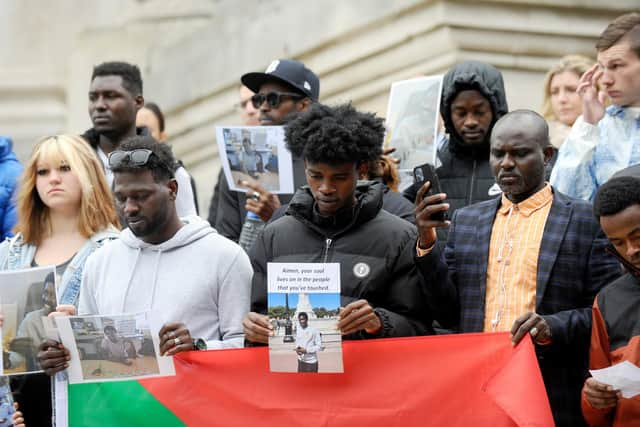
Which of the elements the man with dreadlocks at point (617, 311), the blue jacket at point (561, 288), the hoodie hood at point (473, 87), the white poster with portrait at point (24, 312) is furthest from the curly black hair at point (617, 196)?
the white poster with portrait at point (24, 312)

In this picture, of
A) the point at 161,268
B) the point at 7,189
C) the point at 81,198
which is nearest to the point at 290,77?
the point at 81,198

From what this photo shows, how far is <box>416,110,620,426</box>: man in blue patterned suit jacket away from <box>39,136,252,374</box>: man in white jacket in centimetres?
93

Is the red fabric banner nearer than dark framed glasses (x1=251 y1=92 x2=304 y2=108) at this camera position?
Yes

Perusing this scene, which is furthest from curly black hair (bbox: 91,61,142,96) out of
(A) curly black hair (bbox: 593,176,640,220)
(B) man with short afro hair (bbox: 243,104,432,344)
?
(A) curly black hair (bbox: 593,176,640,220)

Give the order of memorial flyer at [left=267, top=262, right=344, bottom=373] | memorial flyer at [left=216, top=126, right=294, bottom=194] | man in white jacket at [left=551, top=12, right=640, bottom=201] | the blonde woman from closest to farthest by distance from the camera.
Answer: memorial flyer at [left=267, top=262, right=344, bottom=373], man in white jacket at [left=551, top=12, right=640, bottom=201], memorial flyer at [left=216, top=126, right=294, bottom=194], the blonde woman

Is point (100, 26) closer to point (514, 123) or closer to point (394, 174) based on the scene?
point (394, 174)

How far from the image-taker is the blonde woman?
344 inches

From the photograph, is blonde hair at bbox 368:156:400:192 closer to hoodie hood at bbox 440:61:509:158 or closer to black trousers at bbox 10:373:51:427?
hoodie hood at bbox 440:61:509:158

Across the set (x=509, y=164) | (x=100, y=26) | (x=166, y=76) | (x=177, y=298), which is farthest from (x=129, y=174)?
(x=100, y=26)

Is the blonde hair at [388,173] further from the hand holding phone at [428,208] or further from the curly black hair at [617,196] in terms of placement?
the curly black hair at [617,196]

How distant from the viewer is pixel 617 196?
6.03m

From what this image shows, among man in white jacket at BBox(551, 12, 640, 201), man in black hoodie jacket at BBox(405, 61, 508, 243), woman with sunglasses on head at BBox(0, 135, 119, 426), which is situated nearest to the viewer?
man in white jacket at BBox(551, 12, 640, 201)

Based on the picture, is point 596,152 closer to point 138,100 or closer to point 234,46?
point 138,100

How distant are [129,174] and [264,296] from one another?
0.91m
